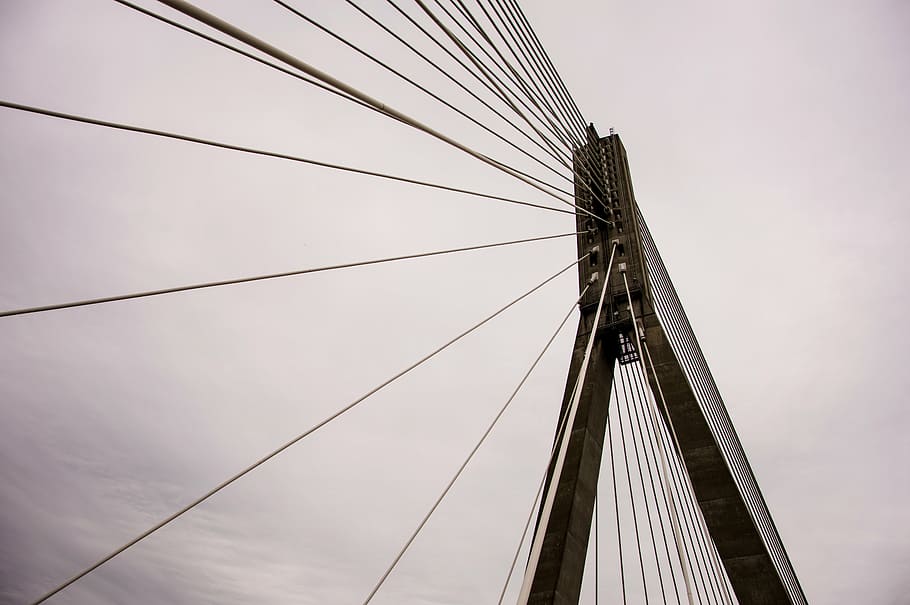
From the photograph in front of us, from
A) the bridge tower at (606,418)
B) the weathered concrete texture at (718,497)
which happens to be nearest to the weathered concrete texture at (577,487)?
the bridge tower at (606,418)

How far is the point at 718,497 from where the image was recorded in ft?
23.2

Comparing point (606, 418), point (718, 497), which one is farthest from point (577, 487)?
point (718, 497)

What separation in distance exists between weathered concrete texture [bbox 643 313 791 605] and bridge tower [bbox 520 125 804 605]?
0.01 meters

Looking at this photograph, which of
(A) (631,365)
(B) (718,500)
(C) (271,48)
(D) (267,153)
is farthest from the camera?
(A) (631,365)

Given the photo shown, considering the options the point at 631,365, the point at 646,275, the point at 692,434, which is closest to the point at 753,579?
the point at 692,434

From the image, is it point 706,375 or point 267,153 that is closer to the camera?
point 267,153

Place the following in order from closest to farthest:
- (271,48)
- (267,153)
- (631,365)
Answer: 1. (271,48)
2. (267,153)
3. (631,365)

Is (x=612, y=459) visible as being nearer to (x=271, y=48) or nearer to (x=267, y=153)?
(x=267, y=153)

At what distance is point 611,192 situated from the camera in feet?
31.7

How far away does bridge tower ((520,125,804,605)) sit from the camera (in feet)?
21.6

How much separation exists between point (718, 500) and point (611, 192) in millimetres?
5037

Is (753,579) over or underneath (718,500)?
underneath

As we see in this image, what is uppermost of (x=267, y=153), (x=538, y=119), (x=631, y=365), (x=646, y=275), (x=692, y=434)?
(x=538, y=119)

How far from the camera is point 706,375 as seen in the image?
10.4m
